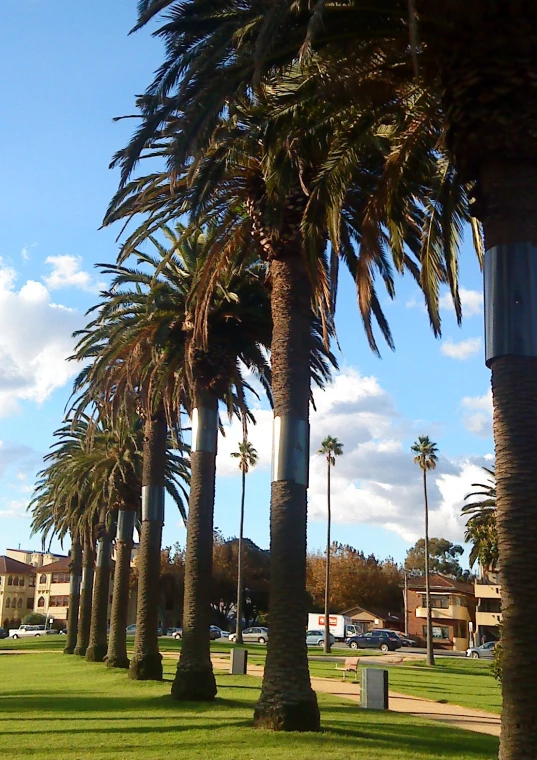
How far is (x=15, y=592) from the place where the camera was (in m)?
124

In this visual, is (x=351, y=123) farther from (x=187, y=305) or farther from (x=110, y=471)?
(x=110, y=471)

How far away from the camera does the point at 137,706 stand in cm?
1898

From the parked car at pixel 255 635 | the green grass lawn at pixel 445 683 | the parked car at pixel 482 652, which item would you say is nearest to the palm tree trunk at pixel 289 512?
the green grass lawn at pixel 445 683

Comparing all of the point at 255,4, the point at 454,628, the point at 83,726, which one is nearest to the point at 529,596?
the point at 255,4

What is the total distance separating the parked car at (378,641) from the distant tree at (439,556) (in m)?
64.5

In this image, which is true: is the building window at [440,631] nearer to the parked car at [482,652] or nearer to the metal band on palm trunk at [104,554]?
the parked car at [482,652]

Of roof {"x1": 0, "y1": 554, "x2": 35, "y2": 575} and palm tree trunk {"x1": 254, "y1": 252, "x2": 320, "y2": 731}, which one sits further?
roof {"x1": 0, "y1": 554, "x2": 35, "y2": 575}

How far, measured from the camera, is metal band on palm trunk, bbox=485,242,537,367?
9.41m

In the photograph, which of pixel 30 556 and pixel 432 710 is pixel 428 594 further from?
pixel 30 556

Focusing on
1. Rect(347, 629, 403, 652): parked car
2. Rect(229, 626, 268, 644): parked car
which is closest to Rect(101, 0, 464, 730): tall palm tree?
Rect(347, 629, 403, 652): parked car

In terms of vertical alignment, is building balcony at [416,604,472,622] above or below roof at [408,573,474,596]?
below

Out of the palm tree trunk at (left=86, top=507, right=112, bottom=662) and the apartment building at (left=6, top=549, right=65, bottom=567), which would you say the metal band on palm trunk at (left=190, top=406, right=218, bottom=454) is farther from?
the apartment building at (left=6, top=549, right=65, bottom=567)

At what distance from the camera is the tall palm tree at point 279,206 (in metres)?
11.6

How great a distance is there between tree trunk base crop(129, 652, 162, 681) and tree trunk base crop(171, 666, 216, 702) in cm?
→ 551
